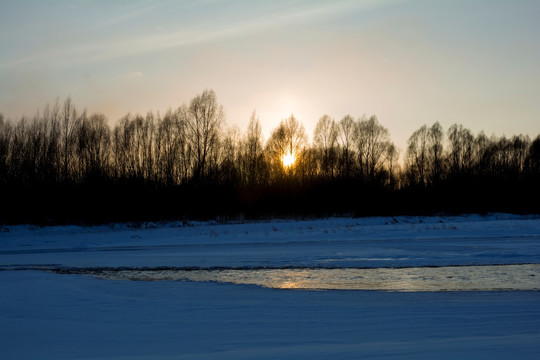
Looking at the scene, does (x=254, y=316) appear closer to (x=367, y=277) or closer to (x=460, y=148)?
(x=367, y=277)

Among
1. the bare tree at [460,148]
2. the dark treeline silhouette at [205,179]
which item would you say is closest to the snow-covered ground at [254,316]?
the dark treeline silhouette at [205,179]

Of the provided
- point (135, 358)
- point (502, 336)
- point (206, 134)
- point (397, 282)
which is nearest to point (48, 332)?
point (135, 358)

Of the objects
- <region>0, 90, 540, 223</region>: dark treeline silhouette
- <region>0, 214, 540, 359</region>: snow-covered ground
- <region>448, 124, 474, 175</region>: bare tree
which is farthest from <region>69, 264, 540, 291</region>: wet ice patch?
<region>448, 124, 474, 175</region>: bare tree

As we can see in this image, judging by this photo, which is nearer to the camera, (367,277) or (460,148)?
(367,277)

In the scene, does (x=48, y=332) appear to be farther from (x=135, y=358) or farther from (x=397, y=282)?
(x=397, y=282)

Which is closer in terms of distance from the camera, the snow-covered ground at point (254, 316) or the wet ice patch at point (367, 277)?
the snow-covered ground at point (254, 316)

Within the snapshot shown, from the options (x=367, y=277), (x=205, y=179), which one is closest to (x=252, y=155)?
(x=205, y=179)

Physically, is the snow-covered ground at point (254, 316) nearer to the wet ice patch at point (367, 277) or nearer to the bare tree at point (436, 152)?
the wet ice patch at point (367, 277)

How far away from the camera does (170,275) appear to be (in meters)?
13.7

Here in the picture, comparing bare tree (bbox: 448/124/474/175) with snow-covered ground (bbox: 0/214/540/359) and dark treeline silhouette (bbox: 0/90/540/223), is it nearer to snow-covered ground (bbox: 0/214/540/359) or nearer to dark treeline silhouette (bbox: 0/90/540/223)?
dark treeline silhouette (bbox: 0/90/540/223)

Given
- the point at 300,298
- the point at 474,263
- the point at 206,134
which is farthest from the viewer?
the point at 206,134

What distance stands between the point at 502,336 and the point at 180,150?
54.5 metres

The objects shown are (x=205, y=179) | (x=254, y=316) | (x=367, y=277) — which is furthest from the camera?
(x=205, y=179)

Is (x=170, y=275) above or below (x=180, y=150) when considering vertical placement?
below
